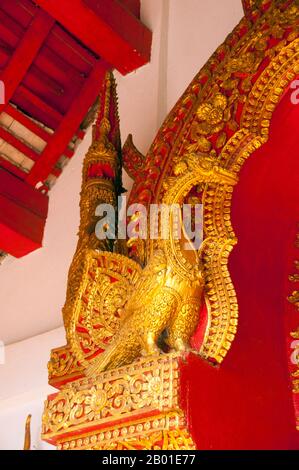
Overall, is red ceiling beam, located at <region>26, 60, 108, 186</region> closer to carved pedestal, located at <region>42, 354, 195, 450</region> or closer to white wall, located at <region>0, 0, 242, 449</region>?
white wall, located at <region>0, 0, 242, 449</region>

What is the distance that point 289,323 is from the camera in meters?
1.79

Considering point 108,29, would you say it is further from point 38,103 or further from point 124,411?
point 124,411

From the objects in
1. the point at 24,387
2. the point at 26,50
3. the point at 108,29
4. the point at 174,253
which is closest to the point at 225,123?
the point at 174,253

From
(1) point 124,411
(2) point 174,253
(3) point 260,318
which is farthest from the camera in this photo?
(3) point 260,318

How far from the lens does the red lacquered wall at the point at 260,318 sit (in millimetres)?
1488

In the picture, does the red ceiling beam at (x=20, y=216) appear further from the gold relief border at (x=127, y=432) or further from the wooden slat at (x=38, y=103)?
the gold relief border at (x=127, y=432)

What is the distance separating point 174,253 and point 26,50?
162cm

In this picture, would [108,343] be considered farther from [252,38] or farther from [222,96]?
[252,38]

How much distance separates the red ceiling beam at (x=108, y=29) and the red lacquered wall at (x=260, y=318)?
1.19 meters

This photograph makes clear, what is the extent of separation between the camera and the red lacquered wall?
149 cm

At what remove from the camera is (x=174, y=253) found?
63.5 inches

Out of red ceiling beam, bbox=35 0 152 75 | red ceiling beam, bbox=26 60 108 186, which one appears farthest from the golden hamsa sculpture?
red ceiling beam, bbox=26 60 108 186

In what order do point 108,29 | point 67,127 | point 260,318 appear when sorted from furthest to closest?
point 67,127, point 108,29, point 260,318

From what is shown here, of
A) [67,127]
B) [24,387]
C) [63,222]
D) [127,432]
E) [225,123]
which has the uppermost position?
[67,127]
